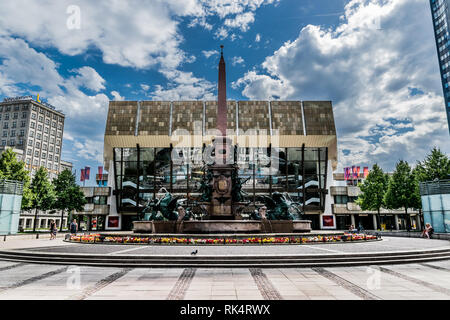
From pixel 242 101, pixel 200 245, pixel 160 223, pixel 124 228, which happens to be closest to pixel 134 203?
pixel 124 228

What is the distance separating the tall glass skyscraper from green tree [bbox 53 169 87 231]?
3649 inches

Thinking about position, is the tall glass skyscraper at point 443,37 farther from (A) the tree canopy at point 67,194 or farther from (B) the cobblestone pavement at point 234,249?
(A) the tree canopy at point 67,194

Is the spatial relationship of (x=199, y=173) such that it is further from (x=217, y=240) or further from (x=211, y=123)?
(x=217, y=240)

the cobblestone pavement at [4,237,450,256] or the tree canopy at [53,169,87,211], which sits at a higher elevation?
the tree canopy at [53,169,87,211]

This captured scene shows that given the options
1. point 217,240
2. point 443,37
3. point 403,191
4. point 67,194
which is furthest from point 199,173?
point 443,37

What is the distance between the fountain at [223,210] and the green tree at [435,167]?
20.9 meters

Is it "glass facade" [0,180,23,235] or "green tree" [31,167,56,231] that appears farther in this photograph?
"green tree" [31,167,56,231]

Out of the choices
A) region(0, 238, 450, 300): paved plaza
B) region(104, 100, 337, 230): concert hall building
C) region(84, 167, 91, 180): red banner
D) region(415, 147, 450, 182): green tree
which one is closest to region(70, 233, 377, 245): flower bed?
region(0, 238, 450, 300): paved plaza

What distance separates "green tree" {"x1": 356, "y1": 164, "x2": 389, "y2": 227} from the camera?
39969mm

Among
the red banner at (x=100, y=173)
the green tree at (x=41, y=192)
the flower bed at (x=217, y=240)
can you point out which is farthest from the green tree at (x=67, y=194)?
the flower bed at (x=217, y=240)

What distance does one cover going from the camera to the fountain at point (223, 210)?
63.7ft

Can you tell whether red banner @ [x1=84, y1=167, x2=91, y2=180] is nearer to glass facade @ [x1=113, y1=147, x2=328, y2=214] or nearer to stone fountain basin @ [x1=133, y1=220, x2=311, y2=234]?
glass facade @ [x1=113, y1=147, x2=328, y2=214]

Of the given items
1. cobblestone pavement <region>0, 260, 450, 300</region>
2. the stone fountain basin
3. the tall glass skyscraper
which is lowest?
cobblestone pavement <region>0, 260, 450, 300</region>

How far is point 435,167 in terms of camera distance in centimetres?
3253
